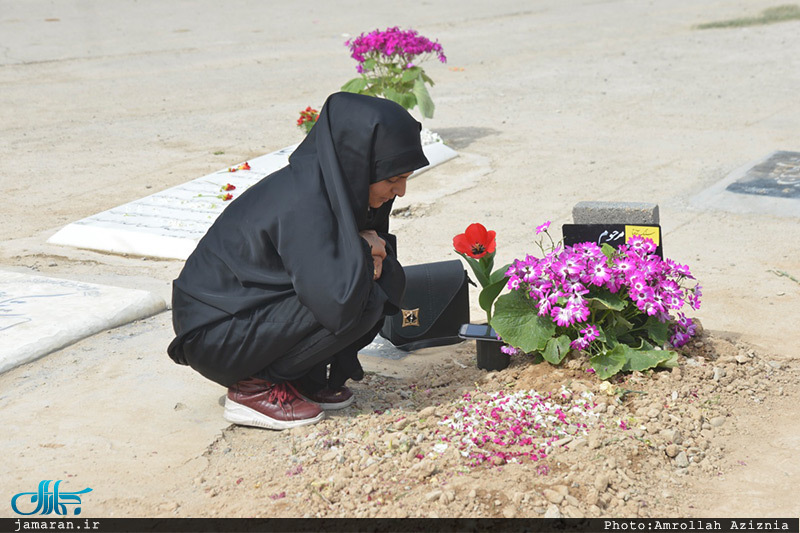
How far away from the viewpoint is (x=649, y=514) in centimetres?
316

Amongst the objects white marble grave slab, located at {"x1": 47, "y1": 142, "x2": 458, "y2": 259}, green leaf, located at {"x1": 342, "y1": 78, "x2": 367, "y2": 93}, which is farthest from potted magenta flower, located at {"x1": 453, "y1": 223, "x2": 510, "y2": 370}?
green leaf, located at {"x1": 342, "y1": 78, "x2": 367, "y2": 93}

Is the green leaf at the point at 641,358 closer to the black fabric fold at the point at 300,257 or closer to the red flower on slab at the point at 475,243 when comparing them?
the red flower on slab at the point at 475,243

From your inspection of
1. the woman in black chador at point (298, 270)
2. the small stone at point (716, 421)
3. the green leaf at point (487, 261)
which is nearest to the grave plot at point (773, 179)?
the green leaf at point (487, 261)

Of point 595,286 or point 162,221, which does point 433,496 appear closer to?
point 595,286

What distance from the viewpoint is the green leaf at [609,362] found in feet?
12.8

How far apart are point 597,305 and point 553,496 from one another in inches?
40.4

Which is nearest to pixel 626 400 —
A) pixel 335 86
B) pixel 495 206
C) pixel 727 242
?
pixel 727 242

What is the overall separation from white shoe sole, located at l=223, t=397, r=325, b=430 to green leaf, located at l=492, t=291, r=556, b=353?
85cm

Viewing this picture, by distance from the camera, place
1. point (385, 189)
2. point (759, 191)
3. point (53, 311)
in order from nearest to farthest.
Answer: point (385, 189) < point (53, 311) < point (759, 191)

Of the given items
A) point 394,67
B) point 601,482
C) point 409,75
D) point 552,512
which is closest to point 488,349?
point 601,482

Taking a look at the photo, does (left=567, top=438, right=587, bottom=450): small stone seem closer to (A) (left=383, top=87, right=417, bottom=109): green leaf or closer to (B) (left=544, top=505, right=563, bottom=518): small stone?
(B) (left=544, top=505, right=563, bottom=518): small stone

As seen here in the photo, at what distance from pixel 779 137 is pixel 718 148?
0.85 meters

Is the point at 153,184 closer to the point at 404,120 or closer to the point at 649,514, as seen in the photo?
the point at 404,120

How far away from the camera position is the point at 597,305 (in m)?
3.95
